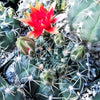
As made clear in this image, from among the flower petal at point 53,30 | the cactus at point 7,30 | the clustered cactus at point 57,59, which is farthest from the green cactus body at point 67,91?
the cactus at point 7,30

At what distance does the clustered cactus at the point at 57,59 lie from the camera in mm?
942

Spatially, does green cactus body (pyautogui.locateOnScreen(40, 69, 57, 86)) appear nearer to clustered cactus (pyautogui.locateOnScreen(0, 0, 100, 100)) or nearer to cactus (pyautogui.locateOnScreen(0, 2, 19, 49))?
clustered cactus (pyautogui.locateOnScreen(0, 0, 100, 100))

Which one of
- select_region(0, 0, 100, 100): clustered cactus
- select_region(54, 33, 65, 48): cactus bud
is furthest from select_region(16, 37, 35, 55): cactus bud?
select_region(54, 33, 65, 48): cactus bud

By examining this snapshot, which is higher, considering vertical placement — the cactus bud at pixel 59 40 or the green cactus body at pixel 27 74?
the cactus bud at pixel 59 40

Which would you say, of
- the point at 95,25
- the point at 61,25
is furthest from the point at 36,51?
the point at 95,25

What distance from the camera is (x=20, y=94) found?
948 millimetres

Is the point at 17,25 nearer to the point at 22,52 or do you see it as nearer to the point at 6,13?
the point at 6,13

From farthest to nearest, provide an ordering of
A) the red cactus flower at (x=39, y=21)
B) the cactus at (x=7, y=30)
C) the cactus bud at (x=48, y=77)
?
1. the cactus at (x=7, y=30)
2. the red cactus flower at (x=39, y=21)
3. the cactus bud at (x=48, y=77)

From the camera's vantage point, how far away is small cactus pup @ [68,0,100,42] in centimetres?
93

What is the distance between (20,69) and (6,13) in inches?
12.5

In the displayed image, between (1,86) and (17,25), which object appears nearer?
(1,86)

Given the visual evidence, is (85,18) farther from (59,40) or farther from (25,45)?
(25,45)

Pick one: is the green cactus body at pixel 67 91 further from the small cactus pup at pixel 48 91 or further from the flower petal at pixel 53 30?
the flower petal at pixel 53 30

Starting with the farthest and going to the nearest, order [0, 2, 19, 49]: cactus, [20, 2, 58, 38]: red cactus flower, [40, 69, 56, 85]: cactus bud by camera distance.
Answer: [0, 2, 19, 49]: cactus, [20, 2, 58, 38]: red cactus flower, [40, 69, 56, 85]: cactus bud
